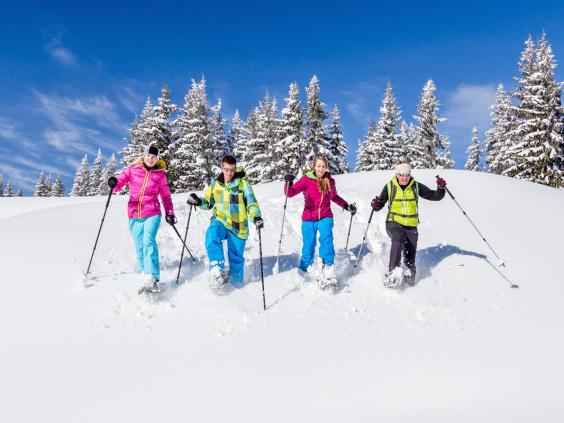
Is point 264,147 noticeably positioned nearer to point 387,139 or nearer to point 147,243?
point 387,139

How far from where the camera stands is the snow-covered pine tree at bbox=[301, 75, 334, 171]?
116 ft

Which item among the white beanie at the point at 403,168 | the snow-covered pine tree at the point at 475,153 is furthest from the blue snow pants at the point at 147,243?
the snow-covered pine tree at the point at 475,153

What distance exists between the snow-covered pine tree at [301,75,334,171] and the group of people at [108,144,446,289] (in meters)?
28.2

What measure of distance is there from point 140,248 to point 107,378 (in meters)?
2.27

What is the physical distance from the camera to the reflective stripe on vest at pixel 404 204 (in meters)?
6.90

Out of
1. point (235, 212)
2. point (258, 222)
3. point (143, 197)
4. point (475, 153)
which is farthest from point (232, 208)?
point (475, 153)

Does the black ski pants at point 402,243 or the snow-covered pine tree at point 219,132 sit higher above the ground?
the snow-covered pine tree at point 219,132

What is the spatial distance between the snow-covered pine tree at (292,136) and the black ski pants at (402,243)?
27.9 metres

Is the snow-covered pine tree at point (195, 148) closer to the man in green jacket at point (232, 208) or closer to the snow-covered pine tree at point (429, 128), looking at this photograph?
the snow-covered pine tree at point (429, 128)

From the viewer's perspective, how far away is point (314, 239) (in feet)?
23.2

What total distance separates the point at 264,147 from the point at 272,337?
37.4 m

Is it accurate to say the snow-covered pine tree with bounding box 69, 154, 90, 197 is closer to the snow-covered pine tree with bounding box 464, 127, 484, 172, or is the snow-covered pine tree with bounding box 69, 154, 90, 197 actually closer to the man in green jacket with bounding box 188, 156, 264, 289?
the snow-covered pine tree with bounding box 464, 127, 484, 172

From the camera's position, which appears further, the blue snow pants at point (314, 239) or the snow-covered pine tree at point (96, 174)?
the snow-covered pine tree at point (96, 174)

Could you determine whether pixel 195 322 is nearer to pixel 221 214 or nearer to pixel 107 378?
pixel 107 378
